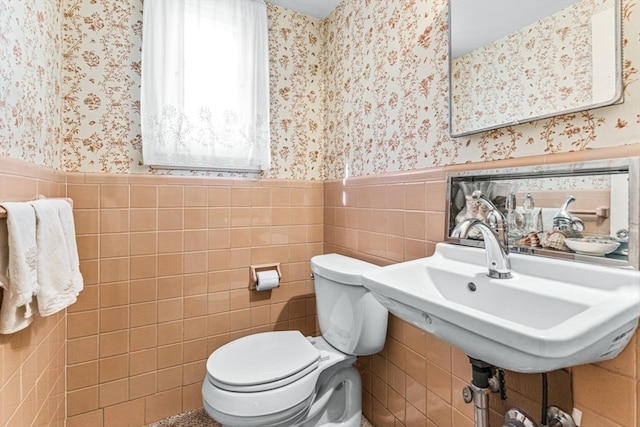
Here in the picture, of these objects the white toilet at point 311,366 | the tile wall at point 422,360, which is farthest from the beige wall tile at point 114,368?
the tile wall at point 422,360

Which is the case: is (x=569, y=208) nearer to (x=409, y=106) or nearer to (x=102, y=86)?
(x=409, y=106)

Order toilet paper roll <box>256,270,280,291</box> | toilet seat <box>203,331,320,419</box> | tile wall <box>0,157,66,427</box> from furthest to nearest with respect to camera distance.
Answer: toilet paper roll <box>256,270,280,291</box> < toilet seat <box>203,331,320,419</box> < tile wall <box>0,157,66,427</box>

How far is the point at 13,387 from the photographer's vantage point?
84cm

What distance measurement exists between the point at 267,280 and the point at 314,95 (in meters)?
1.17

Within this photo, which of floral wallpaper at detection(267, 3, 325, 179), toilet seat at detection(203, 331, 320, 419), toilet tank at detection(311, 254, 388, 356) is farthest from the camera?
floral wallpaper at detection(267, 3, 325, 179)

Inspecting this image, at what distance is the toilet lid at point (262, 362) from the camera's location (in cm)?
112

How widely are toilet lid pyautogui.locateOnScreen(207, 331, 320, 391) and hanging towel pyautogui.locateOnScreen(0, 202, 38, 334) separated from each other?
644mm

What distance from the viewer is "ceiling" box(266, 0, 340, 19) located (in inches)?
68.6

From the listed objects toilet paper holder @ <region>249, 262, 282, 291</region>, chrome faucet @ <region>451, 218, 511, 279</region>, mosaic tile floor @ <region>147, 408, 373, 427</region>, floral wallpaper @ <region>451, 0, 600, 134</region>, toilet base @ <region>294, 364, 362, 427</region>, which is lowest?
mosaic tile floor @ <region>147, 408, 373, 427</region>

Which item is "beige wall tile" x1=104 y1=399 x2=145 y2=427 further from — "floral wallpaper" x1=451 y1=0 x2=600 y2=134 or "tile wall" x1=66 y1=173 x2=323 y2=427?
"floral wallpaper" x1=451 y1=0 x2=600 y2=134

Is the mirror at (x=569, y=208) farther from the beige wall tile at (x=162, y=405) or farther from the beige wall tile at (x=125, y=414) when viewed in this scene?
the beige wall tile at (x=125, y=414)

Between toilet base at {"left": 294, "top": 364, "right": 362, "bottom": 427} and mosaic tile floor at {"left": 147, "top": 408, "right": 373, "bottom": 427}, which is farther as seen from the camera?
mosaic tile floor at {"left": 147, "top": 408, "right": 373, "bottom": 427}

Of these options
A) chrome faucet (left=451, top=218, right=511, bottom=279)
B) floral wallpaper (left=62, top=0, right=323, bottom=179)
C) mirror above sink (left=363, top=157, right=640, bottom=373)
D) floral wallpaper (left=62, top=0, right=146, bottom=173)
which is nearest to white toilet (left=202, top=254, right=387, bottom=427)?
mirror above sink (left=363, top=157, right=640, bottom=373)

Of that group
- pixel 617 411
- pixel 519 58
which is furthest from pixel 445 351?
pixel 519 58
